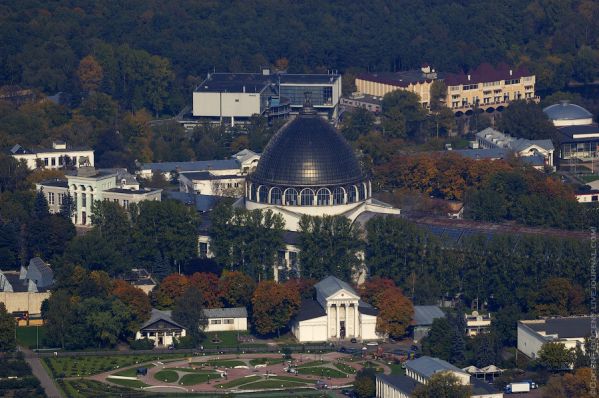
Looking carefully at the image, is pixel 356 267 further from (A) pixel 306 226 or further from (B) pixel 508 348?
(B) pixel 508 348

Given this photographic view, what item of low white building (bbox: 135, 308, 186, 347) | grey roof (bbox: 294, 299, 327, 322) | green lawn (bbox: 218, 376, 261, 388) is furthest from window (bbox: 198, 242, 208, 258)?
green lawn (bbox: 218, 376, 261, 388)

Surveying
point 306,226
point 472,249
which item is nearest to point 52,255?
point 306,226

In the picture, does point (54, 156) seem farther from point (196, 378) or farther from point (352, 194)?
point (196, 378)

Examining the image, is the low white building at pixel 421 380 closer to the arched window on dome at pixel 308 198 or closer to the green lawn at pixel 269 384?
the green lawn at pixel 269 384

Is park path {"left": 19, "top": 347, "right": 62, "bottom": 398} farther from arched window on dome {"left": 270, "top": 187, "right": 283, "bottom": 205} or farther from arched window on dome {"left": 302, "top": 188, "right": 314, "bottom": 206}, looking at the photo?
arched window on dome {"left": 302, "top": 188, "right": 314, "bottom": 206}

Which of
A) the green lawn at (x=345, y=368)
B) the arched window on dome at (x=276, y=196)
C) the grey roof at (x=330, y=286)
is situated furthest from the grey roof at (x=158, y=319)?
the arched window on dome at (x=276, y=196)
